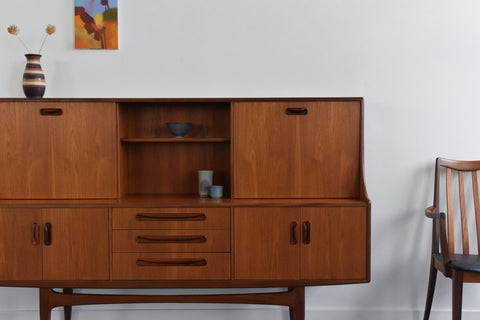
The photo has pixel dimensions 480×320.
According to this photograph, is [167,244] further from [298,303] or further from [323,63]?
[323,63]

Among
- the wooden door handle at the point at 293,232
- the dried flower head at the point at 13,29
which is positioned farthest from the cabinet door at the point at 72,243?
the dried flower head at the point at 13,29

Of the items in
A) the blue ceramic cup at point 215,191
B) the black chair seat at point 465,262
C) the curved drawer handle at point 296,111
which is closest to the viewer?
the black chair seat at point 465,262

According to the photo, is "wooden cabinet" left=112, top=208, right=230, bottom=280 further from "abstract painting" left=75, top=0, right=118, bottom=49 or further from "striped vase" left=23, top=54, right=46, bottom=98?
"abstract painting" left=75, top=0, right=118, bottom=49

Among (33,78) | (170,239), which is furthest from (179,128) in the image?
(33,78)

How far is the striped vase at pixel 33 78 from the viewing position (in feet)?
7.86

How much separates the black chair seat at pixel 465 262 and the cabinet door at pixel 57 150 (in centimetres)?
180

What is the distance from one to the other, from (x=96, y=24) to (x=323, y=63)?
1.39 meters

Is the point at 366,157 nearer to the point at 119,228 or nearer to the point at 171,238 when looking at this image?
the point at 171,238

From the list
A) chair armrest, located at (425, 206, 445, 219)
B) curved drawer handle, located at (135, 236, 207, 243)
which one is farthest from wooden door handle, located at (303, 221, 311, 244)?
chair armrest, located at (425, 206, 445, 219)

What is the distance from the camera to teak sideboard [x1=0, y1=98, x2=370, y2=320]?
7.22 feet

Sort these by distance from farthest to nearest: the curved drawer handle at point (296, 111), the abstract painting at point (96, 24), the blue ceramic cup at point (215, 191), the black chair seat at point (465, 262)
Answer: the abstract painting at point (96, 24) < the blue ceramic cup at point (215, 191) < the curved drawer handle at point (296, 111) < the black chair seat at point (465, 262)

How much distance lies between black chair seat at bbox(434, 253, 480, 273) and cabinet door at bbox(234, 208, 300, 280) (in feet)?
2.57

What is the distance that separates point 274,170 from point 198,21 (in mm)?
1035

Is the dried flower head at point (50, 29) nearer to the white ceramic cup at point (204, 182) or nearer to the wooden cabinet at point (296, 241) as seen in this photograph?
the white ceramic cup at point (204, 182)
